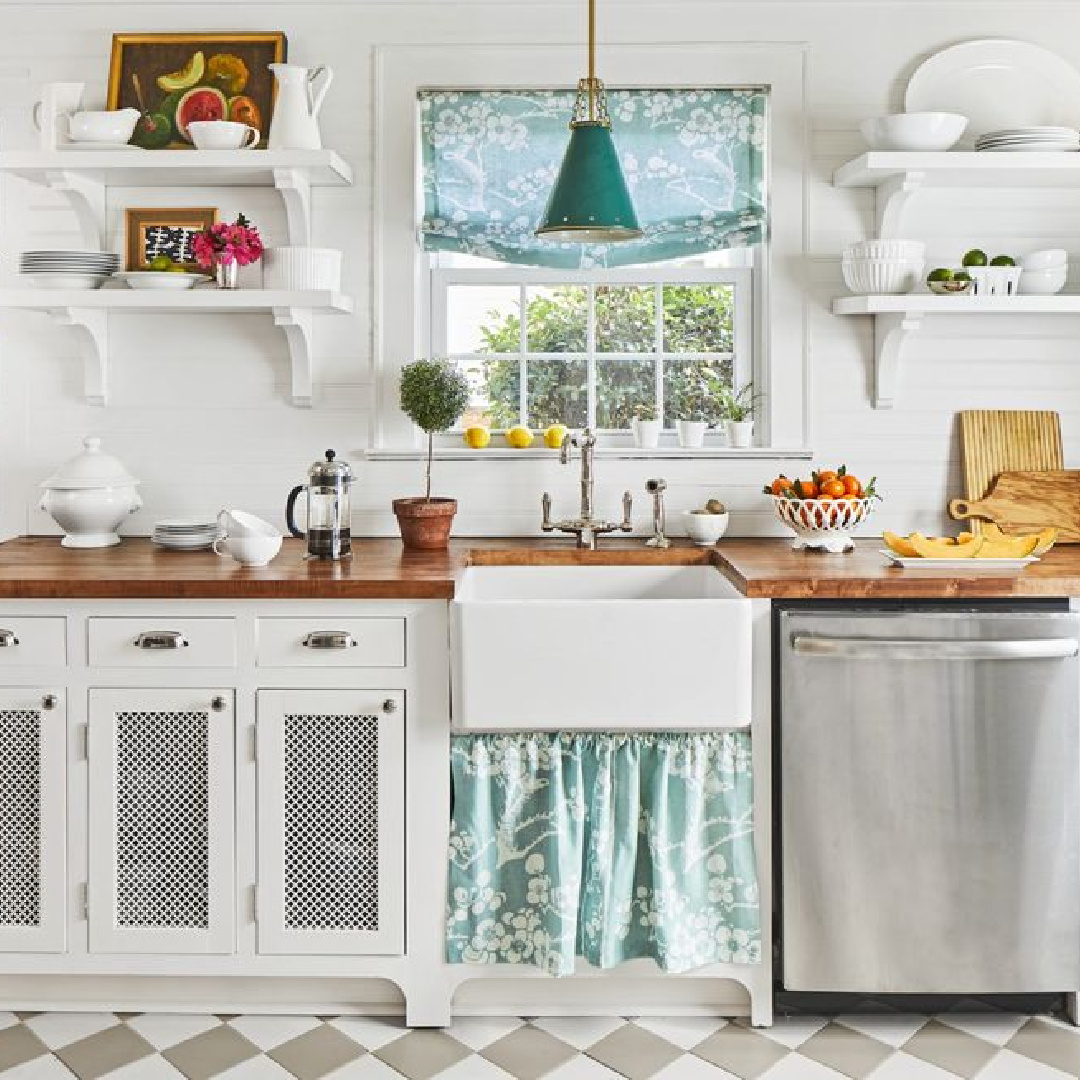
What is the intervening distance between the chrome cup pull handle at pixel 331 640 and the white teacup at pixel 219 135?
1331 mm

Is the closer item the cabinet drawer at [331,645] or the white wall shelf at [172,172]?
the cabinet drawer at [331,645]

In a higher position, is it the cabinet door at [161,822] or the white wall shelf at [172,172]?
the white wall shelf at [172,172]

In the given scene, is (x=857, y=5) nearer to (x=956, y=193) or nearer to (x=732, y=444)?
(x=956, y=193)

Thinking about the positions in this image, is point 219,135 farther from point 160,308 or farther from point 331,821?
point 331,821

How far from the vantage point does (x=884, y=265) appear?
348 cm

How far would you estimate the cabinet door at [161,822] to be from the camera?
2939 millimetres

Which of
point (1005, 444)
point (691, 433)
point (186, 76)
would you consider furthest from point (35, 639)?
point (1005, 444)

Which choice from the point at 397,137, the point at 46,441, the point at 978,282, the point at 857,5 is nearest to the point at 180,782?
the point at 46,441

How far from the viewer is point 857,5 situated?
362 cm

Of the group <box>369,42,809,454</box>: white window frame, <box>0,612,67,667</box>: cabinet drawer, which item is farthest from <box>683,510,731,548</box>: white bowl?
<box>0,612,67,667</box>: cabinet drawer

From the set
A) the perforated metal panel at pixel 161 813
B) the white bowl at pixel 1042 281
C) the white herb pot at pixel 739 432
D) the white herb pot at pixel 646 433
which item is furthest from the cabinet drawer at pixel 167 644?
the white bowl at pixel 1042 281

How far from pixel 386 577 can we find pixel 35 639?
0.79 m

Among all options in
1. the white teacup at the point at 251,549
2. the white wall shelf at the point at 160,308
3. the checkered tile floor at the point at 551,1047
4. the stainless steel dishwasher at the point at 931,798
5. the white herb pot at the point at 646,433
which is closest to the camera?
the checkered tile floor at the point at 551,1047

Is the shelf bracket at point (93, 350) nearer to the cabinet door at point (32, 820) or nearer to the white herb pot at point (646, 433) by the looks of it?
the cabinet door at point (32, 820)
